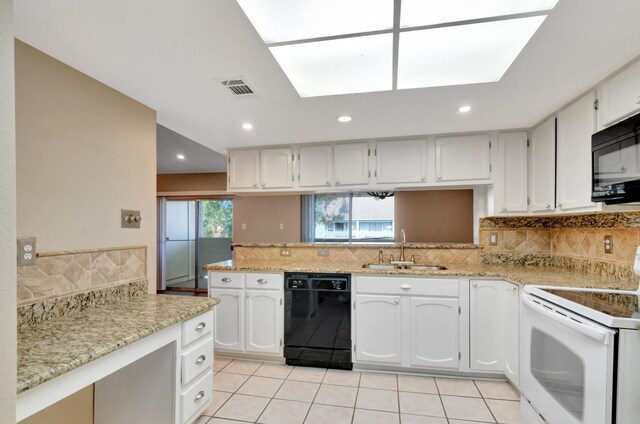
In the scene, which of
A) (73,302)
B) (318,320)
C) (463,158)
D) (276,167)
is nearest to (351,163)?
(276,167)

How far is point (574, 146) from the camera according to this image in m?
2.11

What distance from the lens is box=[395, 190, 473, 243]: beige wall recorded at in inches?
187

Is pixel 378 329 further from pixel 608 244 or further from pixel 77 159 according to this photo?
pixel 77 159

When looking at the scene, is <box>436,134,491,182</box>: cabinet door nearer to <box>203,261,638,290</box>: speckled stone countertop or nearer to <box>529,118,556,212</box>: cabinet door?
<box>529,118,556,212</box>: cabinet door

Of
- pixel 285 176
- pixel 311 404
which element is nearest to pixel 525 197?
pixel 285 176

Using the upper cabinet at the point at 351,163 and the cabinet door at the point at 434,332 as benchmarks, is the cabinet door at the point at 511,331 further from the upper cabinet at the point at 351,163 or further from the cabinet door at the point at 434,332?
the upper cabinet at the point at 351,163

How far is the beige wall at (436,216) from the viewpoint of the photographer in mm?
4746

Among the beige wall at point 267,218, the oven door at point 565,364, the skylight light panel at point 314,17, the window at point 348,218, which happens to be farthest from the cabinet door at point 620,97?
the beige wall at point 267,218

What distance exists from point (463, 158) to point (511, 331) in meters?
1.48

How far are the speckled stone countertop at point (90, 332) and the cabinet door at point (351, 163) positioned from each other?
1.67 meters

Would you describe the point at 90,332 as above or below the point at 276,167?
below

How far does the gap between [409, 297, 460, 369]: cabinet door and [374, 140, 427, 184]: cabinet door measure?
111 centimetres

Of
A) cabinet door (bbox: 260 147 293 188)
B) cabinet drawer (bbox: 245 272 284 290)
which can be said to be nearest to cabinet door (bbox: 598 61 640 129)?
cabinet door (bbox: 260 147 293 188)

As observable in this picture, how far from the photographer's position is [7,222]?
0.75 meters
